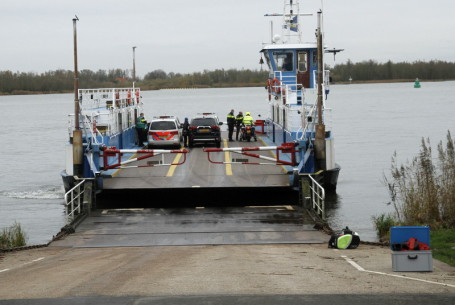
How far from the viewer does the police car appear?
3281 centimetres

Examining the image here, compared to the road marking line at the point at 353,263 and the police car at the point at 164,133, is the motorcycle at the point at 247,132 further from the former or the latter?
the road marking line at the point at 353,263

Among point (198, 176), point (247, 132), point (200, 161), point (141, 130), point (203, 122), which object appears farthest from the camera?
point (141, 130)

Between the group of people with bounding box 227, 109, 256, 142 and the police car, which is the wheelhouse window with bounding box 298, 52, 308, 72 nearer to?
the group of people with bounding box 227, 109, 256, 142

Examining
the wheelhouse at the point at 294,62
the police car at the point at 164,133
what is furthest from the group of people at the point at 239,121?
the police car at the point at 164,133

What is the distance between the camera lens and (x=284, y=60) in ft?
124

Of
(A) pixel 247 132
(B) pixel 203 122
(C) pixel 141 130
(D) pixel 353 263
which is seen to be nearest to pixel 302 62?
(A) pixel 247 132

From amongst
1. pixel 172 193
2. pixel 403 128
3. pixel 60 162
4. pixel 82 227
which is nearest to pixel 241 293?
pixel 82 227

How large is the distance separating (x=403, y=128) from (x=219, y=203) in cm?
5409

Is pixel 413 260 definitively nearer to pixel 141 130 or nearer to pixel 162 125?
pixel 162 125

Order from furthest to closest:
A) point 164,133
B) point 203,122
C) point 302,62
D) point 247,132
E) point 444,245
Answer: point 302,62 < point 247,132 < point 203,122 < point 164,133 < point 444,245

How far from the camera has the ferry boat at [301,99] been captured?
25.0m

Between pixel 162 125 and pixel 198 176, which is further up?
pixel 162 125

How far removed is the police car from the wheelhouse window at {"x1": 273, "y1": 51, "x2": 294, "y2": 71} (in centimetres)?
754

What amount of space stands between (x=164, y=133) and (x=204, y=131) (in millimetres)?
1798
